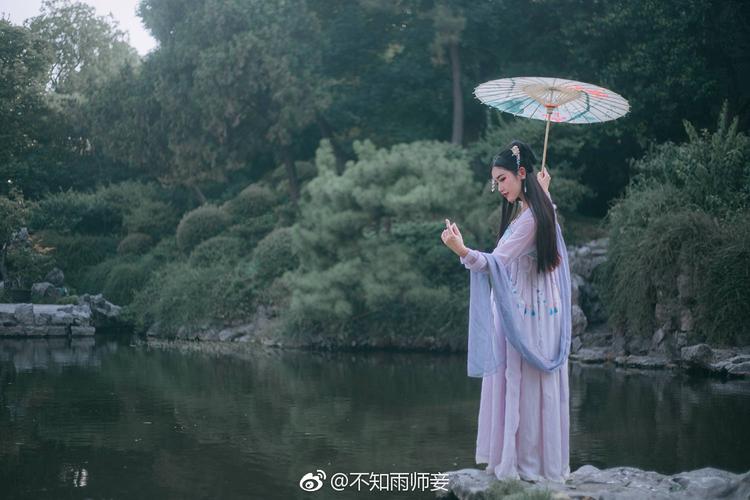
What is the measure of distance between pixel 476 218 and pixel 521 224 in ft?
29.2

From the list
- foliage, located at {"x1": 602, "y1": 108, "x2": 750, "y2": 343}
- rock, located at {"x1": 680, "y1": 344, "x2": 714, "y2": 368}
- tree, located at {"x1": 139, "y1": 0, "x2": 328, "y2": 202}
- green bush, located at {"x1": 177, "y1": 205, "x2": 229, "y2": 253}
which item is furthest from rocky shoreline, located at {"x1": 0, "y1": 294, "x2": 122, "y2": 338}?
rock, located at {"x1": 680, "y1": 344, "x2": 714, "y2": 368}

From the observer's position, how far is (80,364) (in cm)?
1180

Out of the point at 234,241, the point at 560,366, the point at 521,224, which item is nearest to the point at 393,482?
A: the point at 560,366

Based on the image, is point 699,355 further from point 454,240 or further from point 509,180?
point 454,240

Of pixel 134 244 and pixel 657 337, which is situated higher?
pixel 134 244

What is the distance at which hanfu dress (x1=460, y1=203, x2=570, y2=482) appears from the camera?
477 centimetres

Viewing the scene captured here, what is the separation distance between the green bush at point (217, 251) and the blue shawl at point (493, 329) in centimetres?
1355

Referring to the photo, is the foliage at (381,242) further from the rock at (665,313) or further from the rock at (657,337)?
the rock at (665,313)

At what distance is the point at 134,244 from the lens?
814 inches

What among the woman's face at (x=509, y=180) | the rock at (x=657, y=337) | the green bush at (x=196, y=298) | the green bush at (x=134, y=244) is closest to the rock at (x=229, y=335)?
the green bush at (x=196, y=298)

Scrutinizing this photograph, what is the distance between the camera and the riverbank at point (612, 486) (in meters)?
4.46

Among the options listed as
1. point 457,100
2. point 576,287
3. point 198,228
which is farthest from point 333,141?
point 576,287

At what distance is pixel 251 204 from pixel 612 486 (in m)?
15.9

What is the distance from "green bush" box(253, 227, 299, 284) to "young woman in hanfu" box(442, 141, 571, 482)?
1168 cm
